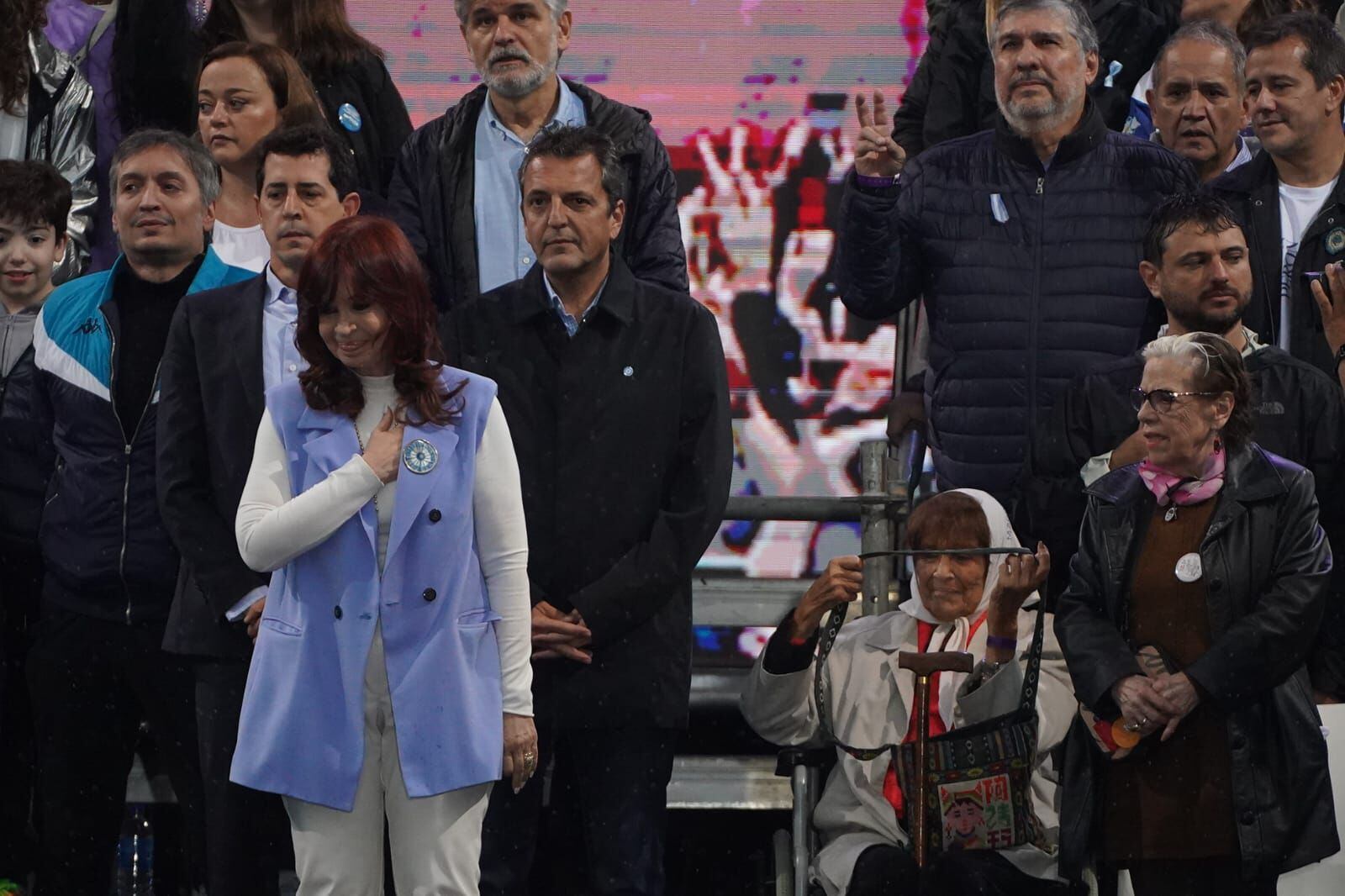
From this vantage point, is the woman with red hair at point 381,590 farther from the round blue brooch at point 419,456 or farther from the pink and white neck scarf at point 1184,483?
the pink and white neck scarf at point 1184,483

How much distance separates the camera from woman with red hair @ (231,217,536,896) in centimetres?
378

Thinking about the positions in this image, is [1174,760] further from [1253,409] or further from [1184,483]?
[1253,409]

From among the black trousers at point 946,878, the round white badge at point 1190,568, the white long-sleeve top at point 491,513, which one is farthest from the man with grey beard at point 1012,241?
the white long-sleeve top at point 491,513

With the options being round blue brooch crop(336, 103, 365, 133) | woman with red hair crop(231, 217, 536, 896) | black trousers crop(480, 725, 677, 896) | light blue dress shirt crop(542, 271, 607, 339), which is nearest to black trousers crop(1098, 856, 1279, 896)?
black trousers crop(480, 725, 677, 896)

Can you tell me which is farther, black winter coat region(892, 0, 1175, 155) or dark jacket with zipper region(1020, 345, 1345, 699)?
black winter coat region(892, 0, 1175, 155)

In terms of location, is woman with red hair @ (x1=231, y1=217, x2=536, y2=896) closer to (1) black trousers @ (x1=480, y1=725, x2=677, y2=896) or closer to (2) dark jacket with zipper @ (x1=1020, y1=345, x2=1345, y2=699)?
(1) black trousers @ (x1=480, y1=725, x2=677, y2=896)

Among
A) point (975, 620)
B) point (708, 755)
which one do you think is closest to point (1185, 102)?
point (975, 620)

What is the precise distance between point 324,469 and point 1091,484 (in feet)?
5.96

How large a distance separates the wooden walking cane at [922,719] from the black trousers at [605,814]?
0.57 metres

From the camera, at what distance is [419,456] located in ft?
12.6

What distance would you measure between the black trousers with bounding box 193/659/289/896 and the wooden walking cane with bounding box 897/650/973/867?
4.65 ft

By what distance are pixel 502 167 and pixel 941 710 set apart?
68.5 inches

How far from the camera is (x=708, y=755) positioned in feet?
18.6

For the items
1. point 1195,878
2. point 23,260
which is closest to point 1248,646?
point 1195,878
